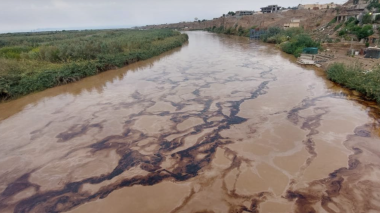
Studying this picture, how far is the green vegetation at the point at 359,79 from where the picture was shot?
8.55 m

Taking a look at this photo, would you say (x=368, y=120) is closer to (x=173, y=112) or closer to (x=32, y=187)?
(x=173, y=112)

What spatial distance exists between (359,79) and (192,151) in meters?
8.62

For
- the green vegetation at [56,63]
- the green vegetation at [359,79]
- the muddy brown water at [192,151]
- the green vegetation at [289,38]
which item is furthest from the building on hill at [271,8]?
the muddy brown water at [192,151]

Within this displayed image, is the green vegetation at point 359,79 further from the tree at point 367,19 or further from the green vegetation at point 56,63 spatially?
the green vegetation at point 56,63

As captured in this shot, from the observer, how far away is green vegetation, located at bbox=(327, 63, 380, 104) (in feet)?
28.0

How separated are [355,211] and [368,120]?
470cm

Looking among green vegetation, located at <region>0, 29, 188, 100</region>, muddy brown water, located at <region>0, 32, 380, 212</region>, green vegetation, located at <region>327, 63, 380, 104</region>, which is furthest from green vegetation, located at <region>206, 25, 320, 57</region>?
green vegetation, located at <region>0, 29, 188, 100</region>

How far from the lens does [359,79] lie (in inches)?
379

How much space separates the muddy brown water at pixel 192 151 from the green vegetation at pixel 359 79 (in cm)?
53

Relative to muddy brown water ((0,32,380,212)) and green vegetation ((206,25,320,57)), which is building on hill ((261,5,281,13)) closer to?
green vegetation ((206,25,320,57))

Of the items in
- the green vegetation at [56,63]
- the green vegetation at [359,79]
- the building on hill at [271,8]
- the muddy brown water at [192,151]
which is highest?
the building on hill at [271,8]

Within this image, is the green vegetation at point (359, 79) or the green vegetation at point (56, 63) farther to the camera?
the green vegetation at point (56, 63)

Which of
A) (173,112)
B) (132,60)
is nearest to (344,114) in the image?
(173,112)

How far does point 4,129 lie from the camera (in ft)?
24.1
